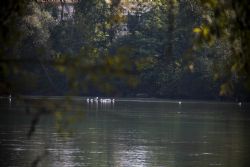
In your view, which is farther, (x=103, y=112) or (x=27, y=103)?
(x=103, y=112)

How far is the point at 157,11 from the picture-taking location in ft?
320

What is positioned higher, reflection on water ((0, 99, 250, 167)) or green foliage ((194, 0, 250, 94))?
green foliage ((194, 0, 250, 94))

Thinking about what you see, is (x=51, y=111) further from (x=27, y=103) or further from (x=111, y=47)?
(x=111, y=47)

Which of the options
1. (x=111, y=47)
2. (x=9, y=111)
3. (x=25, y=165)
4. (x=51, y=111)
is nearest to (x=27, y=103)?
(x=51, y=111)

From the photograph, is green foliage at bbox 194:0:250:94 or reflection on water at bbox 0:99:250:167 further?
reflection on water at bbox 0:99:250:167

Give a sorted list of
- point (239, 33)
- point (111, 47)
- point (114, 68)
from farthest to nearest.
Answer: point (111, 47)
point (239, 33)
point (114, 68)

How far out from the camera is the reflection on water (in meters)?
32.1

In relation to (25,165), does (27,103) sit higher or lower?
higher

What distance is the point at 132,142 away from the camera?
40719 mm

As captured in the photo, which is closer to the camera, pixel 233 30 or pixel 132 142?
pixel 233 30

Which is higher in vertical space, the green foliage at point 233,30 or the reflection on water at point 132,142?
the green foliage at point 233,30

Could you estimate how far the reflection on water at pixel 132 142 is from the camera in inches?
1262

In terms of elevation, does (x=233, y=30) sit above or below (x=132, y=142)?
above

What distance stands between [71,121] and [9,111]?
58.3 metres
